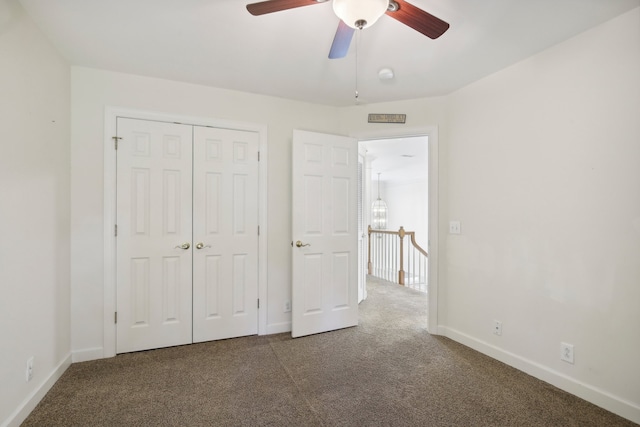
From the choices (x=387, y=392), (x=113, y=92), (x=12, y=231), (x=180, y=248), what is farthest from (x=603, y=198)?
(x=113, y=92)

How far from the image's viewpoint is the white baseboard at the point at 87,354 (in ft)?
7.89

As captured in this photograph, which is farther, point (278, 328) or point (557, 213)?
point (278, 328)

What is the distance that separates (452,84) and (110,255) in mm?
3418

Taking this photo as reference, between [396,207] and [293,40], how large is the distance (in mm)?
8126

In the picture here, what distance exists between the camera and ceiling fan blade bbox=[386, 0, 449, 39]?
56.0 inches

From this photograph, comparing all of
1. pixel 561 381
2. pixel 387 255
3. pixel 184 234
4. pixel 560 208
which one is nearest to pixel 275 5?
pixel 184 234

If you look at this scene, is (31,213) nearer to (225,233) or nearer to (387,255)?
(225,233)

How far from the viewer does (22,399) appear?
1746 millimetres

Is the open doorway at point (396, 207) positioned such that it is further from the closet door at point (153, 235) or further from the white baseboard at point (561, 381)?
the closet door at point (153, 235)

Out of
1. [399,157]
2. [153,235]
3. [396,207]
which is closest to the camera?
[153,235]

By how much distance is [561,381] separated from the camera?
2.07 meters

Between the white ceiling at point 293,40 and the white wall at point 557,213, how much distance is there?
26 cm

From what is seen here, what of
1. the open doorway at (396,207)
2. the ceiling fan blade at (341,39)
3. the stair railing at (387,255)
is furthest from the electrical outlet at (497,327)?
the stair railing at (387,255)

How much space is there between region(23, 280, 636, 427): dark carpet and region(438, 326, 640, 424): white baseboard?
5cm
